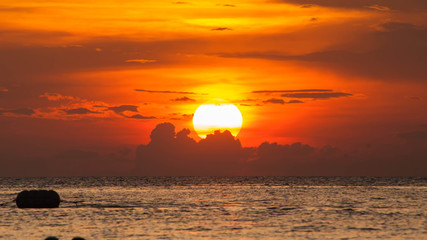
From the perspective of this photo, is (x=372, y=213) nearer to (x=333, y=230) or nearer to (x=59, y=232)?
(x=333, y=230)

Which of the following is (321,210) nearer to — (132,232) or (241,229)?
(241,229)

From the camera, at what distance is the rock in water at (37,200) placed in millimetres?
83312

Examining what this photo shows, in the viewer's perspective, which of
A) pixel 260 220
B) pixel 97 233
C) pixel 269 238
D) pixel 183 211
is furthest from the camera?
pixel 183 211

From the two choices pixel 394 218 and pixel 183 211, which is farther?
pixel 183 211

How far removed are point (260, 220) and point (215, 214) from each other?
10.3 m

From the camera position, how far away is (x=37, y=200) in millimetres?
83625

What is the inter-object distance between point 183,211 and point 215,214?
24.3 feet

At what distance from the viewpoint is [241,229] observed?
61312 millimetres

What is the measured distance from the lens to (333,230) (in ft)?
196

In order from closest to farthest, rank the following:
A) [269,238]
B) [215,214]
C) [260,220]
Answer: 1. [269,238]
2. [260,220]
3. [215,214]

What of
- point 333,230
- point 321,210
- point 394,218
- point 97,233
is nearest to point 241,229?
point 333,230

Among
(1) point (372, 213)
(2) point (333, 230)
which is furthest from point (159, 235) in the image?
(1) point (372, 213)

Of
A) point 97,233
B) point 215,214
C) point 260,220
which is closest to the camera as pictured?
point 97,233

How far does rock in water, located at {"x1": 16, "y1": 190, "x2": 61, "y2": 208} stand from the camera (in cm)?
8331
